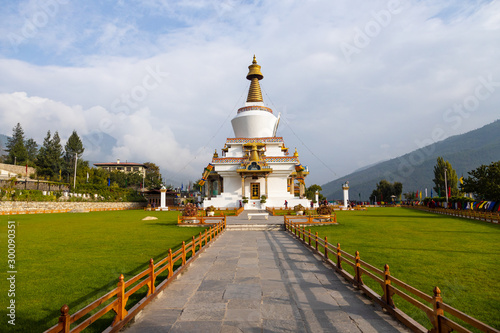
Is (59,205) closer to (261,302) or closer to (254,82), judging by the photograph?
(254,82)

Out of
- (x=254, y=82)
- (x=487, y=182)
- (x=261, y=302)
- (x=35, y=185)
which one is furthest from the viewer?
(x=254, y=82)

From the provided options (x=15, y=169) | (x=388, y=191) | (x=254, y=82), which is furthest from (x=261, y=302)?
(x=388, y=191)

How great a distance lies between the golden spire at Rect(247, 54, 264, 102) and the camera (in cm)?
4819

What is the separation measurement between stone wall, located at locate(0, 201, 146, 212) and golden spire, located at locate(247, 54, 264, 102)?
28297 mm

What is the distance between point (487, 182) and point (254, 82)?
3282 cm

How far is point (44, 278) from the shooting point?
8773 millimetres

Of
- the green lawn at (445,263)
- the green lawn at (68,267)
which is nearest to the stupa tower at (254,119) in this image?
the green lawn at (445,263)

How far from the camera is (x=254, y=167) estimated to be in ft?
129

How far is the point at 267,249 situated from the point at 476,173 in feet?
89.6

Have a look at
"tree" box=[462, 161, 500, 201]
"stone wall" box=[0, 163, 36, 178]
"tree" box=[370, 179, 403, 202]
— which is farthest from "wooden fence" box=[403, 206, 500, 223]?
"stone wall" box=[0, 163, 36, 178]

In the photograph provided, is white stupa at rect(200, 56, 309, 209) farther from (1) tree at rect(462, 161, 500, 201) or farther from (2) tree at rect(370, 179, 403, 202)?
(2) tree at rect(370, 179, 403, 202)

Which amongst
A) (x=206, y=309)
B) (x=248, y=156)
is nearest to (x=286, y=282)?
(x=206, y=309)

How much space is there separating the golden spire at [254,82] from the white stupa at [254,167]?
0.54 ft

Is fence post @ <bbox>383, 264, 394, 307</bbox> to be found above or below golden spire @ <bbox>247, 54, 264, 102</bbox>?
below
